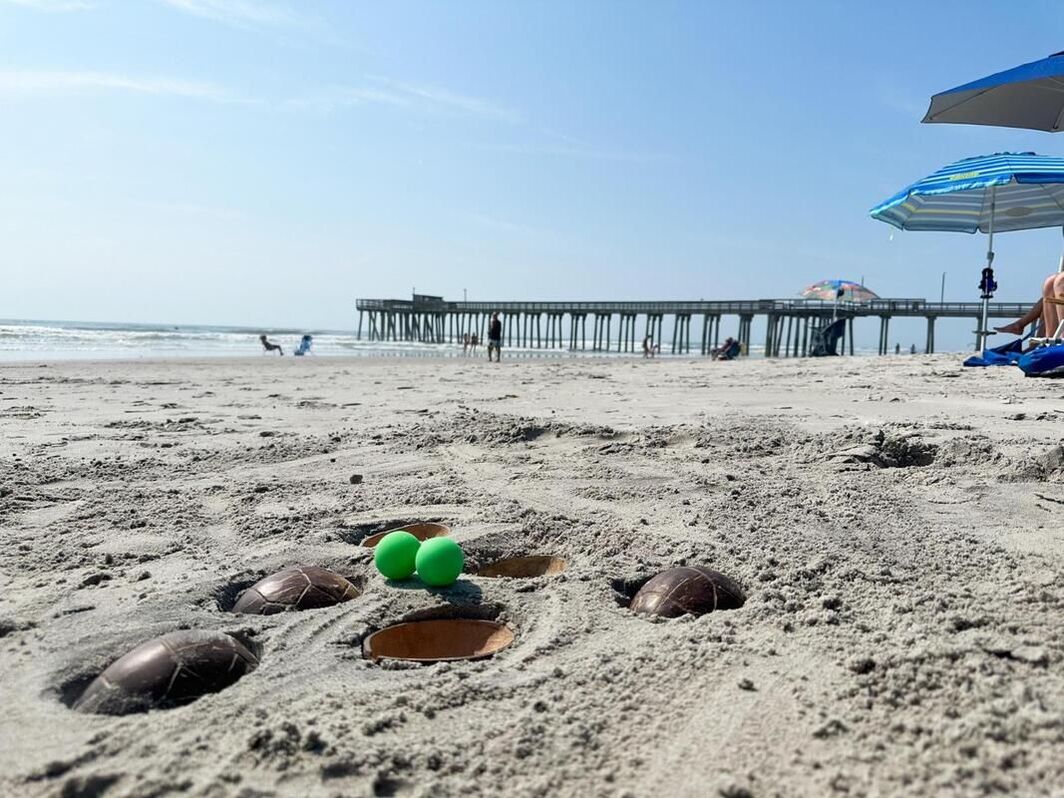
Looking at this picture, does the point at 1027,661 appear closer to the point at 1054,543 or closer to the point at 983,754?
the point at 983,754

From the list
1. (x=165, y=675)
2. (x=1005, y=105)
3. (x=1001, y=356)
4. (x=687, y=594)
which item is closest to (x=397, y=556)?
(x=165, y=675)

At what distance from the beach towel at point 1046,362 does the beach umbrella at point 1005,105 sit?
2.42 metres

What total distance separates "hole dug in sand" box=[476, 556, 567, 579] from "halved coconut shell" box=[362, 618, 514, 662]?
502 mm

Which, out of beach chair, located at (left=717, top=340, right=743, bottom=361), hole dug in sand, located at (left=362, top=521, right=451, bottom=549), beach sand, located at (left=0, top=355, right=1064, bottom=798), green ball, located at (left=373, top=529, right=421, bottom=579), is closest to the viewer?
beach sand, located at (left=0, top=355, right=1064, bottom=798)

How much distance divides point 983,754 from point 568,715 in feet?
3.23

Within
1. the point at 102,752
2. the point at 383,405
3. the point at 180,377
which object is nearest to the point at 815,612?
the point at 102,752

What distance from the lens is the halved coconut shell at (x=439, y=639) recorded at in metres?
2.59

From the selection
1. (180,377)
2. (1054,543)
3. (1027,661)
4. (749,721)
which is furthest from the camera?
(180,377)

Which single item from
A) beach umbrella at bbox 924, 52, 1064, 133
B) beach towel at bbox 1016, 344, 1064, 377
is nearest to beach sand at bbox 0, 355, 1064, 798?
beach towel at bbox 1016, 344, 1064, 377

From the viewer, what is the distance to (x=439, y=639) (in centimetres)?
272

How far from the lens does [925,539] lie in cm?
322

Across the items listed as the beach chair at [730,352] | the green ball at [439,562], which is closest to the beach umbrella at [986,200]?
the beach chair at [730,352]

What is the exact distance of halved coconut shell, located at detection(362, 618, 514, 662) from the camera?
2.59 m

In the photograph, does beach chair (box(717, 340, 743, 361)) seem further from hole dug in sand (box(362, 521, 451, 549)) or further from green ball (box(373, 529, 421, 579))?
green ball (box(373, 529, 421, 579))
